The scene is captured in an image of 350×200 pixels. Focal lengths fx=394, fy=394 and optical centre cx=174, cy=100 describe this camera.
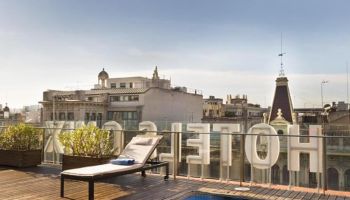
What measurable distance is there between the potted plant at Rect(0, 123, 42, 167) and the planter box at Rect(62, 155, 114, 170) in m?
1.38

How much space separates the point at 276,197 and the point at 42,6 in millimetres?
8829

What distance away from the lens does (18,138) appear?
9.34 meters

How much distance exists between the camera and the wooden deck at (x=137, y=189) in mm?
6324

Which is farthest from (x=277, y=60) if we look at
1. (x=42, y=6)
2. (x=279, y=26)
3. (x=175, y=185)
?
(x=175, y=185)

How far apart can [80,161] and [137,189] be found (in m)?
1.80

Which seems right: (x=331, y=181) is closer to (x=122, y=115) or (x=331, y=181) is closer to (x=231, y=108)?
(x=122, y=115)

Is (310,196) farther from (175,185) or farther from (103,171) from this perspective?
(103,171)

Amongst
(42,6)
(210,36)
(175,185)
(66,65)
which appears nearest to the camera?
(175,185)

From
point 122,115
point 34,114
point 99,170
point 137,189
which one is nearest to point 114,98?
point 122,115

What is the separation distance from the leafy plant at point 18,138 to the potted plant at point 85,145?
1331mm

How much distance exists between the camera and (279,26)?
17.6 meters

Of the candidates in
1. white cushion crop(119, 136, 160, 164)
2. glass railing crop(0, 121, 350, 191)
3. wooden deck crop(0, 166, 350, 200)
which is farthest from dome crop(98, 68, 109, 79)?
white cushion crop(119, 136, 160, 164)

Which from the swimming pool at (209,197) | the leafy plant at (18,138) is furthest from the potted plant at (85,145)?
the swimming pool at (209,197)

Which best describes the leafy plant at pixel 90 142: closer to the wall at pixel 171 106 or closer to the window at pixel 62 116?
the wall at pixel 171 106
